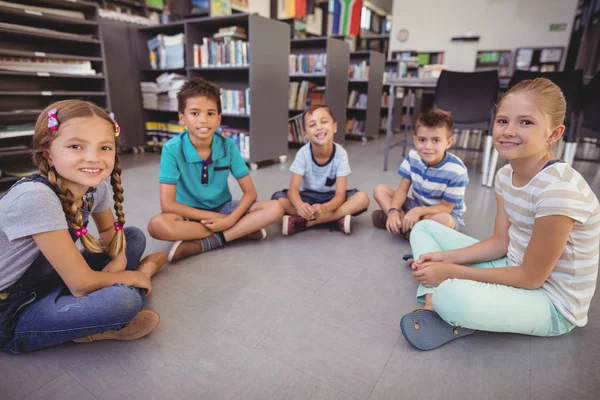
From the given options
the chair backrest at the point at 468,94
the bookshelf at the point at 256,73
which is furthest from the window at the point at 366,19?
the chair backrest at the point at 468,94

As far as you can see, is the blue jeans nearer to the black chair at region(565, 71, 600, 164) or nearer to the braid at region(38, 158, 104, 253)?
the braid at region(38, 158, 104, 253)

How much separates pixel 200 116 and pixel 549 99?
1237 mm

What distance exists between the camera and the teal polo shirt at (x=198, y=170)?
1516 mm

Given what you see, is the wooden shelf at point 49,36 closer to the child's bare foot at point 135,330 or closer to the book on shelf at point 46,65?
the book on shelf at point 46,65

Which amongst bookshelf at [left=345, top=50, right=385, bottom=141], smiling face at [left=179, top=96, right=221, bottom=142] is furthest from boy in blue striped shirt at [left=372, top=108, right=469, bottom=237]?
bookshelf at [left=345, top=50, right=385, bottom=141]

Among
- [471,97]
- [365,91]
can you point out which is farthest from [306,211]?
[365,91]

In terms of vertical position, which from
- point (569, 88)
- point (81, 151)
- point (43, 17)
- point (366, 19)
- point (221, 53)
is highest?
point (366, 19)

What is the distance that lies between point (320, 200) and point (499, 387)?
3.89 ft

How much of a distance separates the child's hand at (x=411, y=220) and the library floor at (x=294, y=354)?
25 centimetres

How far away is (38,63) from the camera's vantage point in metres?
2.56

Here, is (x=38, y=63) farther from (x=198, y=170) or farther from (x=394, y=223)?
(x=394, y=223)

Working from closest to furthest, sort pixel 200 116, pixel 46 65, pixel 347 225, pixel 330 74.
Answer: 1. pixel 200 116
2. pixel 347 225
3. pixel 46 65
4. pixel 330 74

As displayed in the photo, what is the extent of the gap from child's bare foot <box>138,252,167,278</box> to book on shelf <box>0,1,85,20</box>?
2.27 metres

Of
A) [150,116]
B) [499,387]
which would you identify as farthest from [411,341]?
[150,116]
